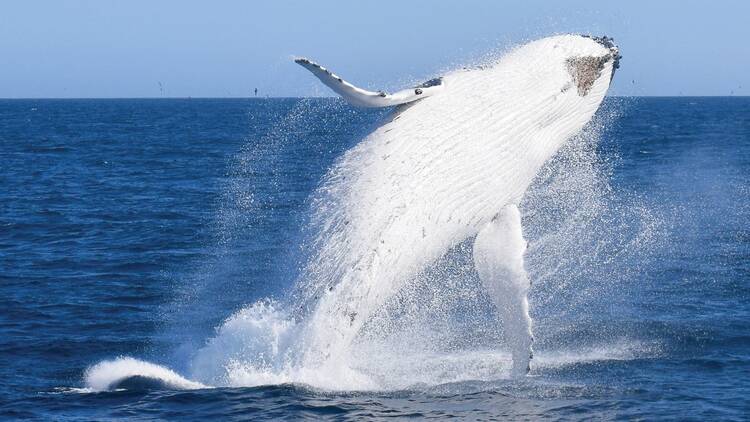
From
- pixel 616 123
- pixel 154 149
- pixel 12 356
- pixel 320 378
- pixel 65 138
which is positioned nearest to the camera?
pixel 320 378

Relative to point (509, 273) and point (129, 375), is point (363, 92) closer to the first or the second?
point (509, 273)

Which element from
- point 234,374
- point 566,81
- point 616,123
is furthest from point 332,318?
point 616,123

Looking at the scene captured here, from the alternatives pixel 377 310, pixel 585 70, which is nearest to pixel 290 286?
pixel 377 310

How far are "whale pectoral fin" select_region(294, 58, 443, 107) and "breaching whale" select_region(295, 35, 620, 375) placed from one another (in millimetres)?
17

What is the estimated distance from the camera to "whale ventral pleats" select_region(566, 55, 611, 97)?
42.4ft

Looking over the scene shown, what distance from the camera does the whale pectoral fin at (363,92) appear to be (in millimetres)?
10250

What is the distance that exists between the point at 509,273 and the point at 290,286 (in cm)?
307

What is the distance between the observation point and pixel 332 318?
11805 millimetres

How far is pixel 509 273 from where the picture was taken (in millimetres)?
13242

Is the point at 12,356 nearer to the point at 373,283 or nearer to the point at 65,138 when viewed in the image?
the point at 373,283

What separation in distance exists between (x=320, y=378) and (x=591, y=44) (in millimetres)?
5624

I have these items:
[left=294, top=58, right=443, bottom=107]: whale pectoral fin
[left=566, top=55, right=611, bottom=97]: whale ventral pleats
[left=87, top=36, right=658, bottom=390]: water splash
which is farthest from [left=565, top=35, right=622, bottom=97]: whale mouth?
[left=294, top=58, right=443, bottom=107]: whale pectoral fin

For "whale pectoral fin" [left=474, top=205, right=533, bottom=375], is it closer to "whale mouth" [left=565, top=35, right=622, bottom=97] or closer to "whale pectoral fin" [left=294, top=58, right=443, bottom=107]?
"whale mouth" [left=565, top=35, right=622, bottom=97]

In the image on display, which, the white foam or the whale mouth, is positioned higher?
the whale mouth
